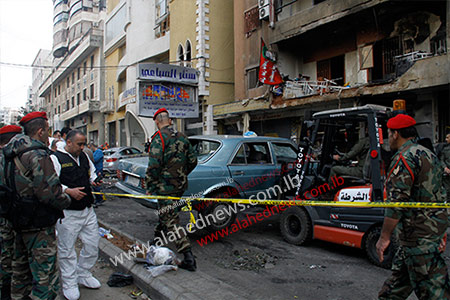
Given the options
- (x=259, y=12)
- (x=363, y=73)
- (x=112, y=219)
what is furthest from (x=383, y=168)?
(x=259, y=12)

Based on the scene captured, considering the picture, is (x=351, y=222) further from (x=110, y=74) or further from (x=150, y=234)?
(x=110, y=74)

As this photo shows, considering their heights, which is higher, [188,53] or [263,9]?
[263,9]

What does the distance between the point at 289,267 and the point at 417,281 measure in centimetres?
221

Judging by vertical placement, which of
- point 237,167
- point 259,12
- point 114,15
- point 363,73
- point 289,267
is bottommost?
point 289,267

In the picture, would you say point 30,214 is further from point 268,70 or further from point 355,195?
point 268,70

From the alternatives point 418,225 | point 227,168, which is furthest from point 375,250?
point 227,168

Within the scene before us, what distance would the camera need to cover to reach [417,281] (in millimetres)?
2402

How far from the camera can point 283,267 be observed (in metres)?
4.44

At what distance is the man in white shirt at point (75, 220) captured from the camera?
132 inches

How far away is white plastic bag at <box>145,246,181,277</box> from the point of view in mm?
3807

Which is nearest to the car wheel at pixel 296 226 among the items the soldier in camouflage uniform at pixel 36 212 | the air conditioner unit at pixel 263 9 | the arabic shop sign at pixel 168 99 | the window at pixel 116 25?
the soldier in camouflage uniform at pixel 36 212

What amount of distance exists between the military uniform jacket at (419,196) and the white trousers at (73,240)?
9.87 feet

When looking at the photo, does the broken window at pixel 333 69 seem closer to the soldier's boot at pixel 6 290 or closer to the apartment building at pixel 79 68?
the soldier's boot at pixel 6 290

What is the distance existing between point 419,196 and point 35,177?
10.0 feet
